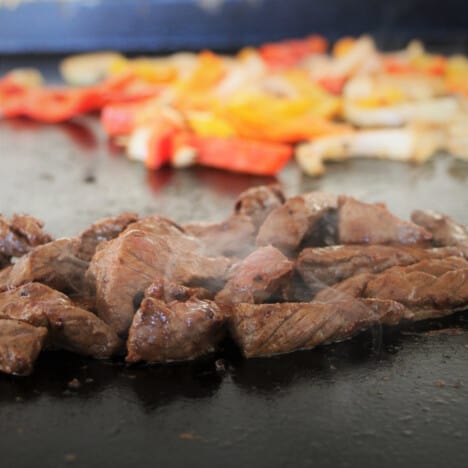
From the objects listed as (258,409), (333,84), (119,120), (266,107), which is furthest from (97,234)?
(333,84)

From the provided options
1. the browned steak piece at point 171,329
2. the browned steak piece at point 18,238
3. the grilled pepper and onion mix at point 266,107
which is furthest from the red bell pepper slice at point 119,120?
the browned steak piece at point 171,329

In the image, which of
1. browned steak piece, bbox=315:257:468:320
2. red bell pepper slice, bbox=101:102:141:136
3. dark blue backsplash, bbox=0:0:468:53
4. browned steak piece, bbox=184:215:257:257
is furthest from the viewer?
dark blue backsplash, bbox=0:0:468:53

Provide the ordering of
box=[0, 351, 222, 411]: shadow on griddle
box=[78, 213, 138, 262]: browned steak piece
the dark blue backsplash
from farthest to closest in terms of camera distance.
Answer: the dark blue backsplash
box=[78, 213, 138, 262]: browned steak piece
box=[0, 351, 222, 411]: shadow on griddle

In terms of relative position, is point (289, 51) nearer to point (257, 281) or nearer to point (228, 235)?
point (228, 235)

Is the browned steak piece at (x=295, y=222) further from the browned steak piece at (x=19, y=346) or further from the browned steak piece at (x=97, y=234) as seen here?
the browned steak piece at (x=19, y=346)

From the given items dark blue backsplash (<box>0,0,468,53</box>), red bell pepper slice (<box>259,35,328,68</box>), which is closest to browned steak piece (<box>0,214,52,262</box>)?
red bell pepper slice (<box>259,35,328,68</box>)

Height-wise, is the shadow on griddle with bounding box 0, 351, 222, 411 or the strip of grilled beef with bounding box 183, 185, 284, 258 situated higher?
the strip of grilled beef with bounding box 183, 185, 284, 258

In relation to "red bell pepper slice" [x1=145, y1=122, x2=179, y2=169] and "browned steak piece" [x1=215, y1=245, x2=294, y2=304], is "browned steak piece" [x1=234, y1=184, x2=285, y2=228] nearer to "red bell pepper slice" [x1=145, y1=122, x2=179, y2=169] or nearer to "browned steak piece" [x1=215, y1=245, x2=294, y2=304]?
"browned steak piece" [x1=215, y1=245, x2=294, y2=304]
